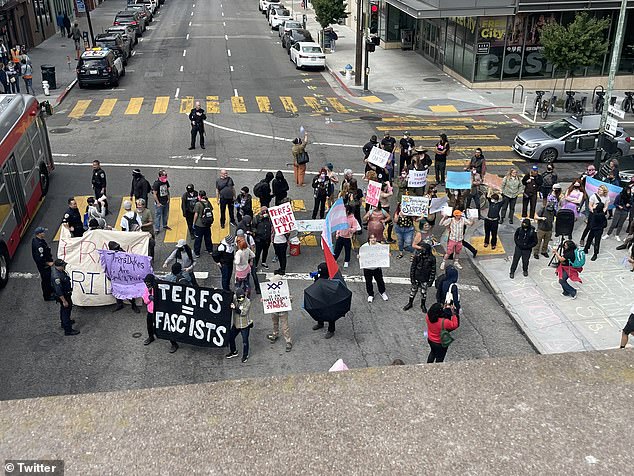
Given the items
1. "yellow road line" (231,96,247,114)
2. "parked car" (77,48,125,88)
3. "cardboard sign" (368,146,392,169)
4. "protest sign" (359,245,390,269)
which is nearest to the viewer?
"protest sign" (359,245,390,269)

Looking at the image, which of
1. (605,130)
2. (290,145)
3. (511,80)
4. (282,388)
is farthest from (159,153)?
(511,80)

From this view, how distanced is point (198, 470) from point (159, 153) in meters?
17.4

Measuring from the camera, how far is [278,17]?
51.1 m

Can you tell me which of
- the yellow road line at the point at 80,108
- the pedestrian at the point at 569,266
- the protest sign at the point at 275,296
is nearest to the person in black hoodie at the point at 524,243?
the pedestrian at the point at 569,266

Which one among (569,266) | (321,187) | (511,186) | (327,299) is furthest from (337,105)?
(327,299)

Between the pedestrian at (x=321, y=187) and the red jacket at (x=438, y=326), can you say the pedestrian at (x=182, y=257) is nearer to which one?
the red jacket at (x=438, y=326)

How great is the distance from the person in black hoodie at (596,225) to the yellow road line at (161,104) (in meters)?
19.5

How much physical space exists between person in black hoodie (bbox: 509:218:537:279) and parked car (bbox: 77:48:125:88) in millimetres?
25218

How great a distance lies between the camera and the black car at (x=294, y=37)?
4044cm

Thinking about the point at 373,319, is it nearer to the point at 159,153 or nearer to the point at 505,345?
the point at 505,345

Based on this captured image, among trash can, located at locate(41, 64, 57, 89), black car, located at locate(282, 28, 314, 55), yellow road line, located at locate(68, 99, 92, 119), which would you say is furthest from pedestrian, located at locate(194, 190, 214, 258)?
black car, located at locate(282, 28, 314, 55)

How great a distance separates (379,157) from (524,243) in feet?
18.0

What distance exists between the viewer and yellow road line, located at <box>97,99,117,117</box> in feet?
91.4

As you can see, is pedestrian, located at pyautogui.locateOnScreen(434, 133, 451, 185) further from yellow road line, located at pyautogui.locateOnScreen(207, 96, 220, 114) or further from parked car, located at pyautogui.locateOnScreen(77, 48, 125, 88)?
parked car, located at pyautogui.locateOnScreen(77, 48, 125, 88)
